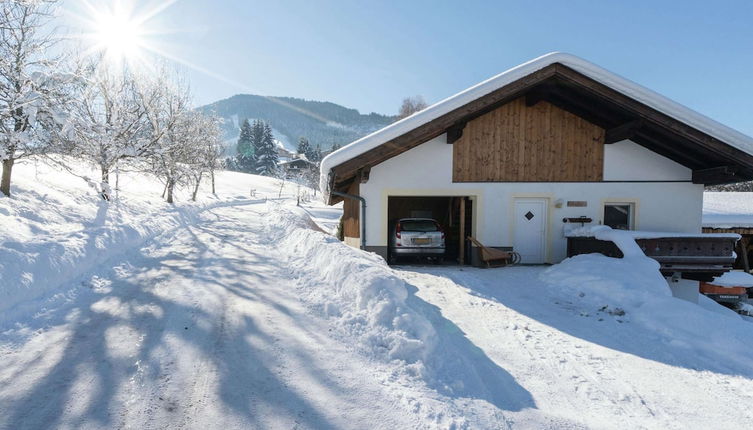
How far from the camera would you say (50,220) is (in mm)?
11625

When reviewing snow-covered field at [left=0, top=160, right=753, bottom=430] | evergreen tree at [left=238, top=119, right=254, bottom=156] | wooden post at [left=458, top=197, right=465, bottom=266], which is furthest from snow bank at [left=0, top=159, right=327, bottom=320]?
evergreen tree at [left=238, top=119, right=254, bottom=156]

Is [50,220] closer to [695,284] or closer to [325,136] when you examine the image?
[695,284]

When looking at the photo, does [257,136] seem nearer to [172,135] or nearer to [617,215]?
[172,135]

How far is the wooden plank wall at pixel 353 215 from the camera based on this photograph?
1084 centimetres

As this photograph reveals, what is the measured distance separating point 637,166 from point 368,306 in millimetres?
10826

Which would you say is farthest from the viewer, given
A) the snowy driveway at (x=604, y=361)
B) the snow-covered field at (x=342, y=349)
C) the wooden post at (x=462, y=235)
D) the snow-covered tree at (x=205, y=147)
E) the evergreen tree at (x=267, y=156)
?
the evergreen tree at (x=267, y=156)

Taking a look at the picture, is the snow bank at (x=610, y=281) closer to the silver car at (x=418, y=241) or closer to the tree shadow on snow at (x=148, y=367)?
the silver car at (x=418, y=241)

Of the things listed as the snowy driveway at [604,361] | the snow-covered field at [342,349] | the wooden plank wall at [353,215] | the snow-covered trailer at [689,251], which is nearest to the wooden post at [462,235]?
the snow-covered field at [342,349]

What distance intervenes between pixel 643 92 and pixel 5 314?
1355 cm

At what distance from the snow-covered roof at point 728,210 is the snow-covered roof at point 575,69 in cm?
915

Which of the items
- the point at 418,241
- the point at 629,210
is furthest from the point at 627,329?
the point at 629,210

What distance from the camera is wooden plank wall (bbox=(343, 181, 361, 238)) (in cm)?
1084

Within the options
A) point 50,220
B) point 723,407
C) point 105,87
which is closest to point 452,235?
point 723,407

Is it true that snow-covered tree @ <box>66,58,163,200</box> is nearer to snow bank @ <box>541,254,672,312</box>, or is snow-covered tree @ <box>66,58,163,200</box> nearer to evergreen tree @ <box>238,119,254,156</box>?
snow bank @ <box>541,254,672,312</box>
